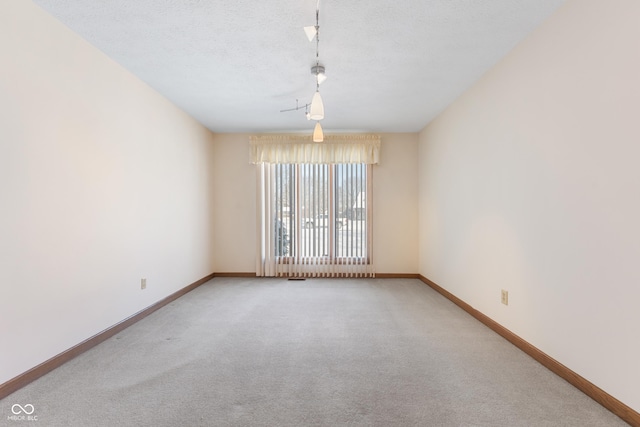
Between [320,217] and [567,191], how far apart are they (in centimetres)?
369

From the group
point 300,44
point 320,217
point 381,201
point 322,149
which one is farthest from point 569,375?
point 322,149

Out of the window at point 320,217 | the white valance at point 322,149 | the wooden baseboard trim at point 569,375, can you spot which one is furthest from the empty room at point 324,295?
the window at point 320,217

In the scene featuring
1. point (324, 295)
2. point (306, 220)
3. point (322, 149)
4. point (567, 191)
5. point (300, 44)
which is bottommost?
point (324, 295)

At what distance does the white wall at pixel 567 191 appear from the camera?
161 cm

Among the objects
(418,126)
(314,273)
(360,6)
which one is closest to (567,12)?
(360,6)

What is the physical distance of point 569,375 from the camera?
6.40 ft

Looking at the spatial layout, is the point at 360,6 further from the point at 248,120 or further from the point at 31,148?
the point at 248,120

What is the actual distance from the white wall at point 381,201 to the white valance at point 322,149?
0.27 metres

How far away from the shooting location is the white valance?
5172 millimetres

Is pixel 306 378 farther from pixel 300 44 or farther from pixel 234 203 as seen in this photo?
pixel 234 203

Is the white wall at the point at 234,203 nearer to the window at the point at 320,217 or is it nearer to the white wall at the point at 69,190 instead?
the window at the point at 320,217

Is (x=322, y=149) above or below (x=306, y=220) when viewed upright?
above

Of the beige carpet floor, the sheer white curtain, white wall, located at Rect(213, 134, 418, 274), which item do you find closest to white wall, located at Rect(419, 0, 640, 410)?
the beige carpet floor

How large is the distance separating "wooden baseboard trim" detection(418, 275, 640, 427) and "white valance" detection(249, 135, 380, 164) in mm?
2966
